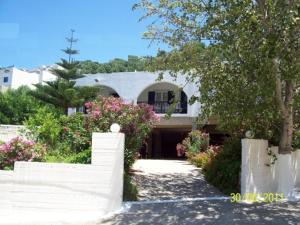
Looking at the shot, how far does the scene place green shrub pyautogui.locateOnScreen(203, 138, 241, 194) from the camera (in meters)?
12.7

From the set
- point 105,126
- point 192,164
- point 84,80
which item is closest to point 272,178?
point 105,126

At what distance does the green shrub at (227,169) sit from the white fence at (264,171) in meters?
0.95

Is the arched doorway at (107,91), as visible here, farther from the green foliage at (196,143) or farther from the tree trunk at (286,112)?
the tree trunk at (286,112)

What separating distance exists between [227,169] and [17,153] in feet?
20.7

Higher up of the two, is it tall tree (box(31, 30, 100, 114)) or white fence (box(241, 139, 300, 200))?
tall tree (box(31, 30, 100, 114))

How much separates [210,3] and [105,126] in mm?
4550

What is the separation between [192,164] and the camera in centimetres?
1964

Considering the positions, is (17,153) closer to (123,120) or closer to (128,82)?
(123,120)

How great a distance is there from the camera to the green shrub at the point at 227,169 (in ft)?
41.8

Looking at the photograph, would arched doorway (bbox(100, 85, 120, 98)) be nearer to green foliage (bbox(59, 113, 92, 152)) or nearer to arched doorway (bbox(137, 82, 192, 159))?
arched doorway (bbox(137, 82, 192, 159))

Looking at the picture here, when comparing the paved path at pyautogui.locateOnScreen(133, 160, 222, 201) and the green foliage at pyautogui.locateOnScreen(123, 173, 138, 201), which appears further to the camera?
the paved path at pyautogui.locateOnScreen(133, 160, 222, 201)

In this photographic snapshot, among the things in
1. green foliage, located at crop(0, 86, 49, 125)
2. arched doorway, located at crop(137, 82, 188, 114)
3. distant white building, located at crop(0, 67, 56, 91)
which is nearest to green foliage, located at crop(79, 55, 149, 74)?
distant white building, located at crop(0, 67, 56, 91)

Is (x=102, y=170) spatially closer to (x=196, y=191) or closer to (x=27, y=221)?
(x=27, y=221)

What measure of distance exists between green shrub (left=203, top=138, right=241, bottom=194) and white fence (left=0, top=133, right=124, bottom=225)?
4.51 m
